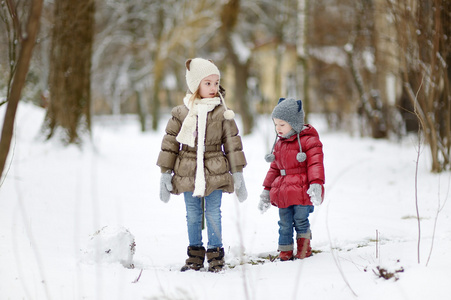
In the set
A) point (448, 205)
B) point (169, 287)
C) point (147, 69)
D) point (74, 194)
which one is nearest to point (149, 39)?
point (147, 69)

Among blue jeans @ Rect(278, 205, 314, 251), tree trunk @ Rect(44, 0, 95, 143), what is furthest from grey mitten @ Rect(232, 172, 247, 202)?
tree trunk @ Rect(44, 0, 95, 143)

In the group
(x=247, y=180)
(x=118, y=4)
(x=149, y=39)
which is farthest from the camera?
(x=149, y=39)

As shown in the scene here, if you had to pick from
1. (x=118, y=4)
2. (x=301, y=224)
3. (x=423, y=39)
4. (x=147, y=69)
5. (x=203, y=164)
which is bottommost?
(x=301, y=224)

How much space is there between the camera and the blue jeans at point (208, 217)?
10.9 ft

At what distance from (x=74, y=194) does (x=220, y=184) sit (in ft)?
9.54

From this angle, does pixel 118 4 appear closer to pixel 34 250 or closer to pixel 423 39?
pixel 423 39

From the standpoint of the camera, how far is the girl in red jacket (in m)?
3.32

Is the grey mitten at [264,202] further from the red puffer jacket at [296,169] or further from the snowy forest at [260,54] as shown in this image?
the snowy forest at [260,54]

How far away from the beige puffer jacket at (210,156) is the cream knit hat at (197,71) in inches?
8.1

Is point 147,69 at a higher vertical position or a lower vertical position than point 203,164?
higher

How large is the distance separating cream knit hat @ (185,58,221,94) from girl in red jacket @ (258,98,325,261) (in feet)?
1.98

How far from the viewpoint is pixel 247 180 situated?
7.40 meters

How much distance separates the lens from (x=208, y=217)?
333 cm

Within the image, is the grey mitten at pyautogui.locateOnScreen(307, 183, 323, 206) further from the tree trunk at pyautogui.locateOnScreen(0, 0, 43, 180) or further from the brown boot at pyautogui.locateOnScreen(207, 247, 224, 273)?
the tree trunk at pyautogui.locateOnScreen(0, 0, 43, 180)
